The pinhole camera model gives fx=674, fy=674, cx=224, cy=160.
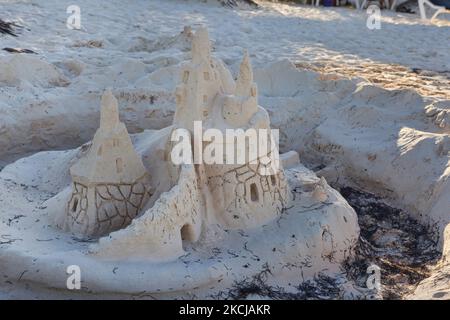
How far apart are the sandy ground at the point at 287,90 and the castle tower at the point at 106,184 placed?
2014 mm

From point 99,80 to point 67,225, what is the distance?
112 inches

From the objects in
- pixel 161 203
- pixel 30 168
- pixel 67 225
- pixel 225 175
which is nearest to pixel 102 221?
pixel 67 225

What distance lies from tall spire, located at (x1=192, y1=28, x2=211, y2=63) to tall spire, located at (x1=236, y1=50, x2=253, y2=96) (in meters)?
0.26

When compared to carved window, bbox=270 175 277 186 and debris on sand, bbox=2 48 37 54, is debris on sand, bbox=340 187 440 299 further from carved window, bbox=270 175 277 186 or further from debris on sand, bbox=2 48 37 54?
debris on sand, bbox=2 48 37 54

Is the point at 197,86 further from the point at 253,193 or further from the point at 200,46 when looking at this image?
the point at 253,193

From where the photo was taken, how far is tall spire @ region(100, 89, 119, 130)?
14.7ft

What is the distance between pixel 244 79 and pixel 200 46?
14.6 inches

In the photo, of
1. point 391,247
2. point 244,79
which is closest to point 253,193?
point 244,79

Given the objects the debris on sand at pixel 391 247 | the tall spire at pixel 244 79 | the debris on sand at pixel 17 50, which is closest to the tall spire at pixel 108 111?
A: the tall spire at pixel 244 79

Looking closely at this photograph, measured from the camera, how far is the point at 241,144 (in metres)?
4.50

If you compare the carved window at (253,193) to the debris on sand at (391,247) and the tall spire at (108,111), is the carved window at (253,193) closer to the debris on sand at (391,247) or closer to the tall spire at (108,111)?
the debris on sand at (391,247)

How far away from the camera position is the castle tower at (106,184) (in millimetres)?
4465

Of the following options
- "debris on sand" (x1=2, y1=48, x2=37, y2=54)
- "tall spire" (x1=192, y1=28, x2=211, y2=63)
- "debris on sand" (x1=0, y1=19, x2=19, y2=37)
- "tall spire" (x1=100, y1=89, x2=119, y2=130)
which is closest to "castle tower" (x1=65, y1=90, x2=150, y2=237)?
"tall spire" (x1=100, y1=89, x2=119, y2=130)
